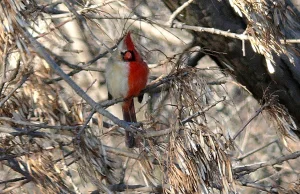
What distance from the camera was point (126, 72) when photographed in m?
3.00

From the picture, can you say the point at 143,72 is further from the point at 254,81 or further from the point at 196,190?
the point at 196,190

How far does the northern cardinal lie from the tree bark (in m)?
0.42

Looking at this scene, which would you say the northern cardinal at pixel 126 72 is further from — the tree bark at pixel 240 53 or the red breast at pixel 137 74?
the tree bark at pixel 240 53

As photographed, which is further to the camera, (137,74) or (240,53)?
(240,53)

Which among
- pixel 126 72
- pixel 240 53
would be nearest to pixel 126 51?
pixel 126 72

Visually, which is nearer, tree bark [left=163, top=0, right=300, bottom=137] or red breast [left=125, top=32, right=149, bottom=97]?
red breast [left=125, top=32, right=149, bottom=97]

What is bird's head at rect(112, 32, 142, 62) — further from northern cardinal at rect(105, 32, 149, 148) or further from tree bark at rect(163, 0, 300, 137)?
tree bark at rect(163, 0, 300, 137)

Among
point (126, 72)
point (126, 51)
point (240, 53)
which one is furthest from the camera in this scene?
point (240, 53)

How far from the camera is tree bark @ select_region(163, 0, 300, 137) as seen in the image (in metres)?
3.23

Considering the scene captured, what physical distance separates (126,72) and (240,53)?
0.57 m

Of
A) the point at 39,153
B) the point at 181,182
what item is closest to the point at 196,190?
the point at 181,182

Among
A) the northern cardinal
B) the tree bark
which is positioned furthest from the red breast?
the tree bark

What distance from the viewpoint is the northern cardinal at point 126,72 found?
2.90 m

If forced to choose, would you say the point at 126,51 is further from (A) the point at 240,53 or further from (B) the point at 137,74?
(A) the point at 240,53
